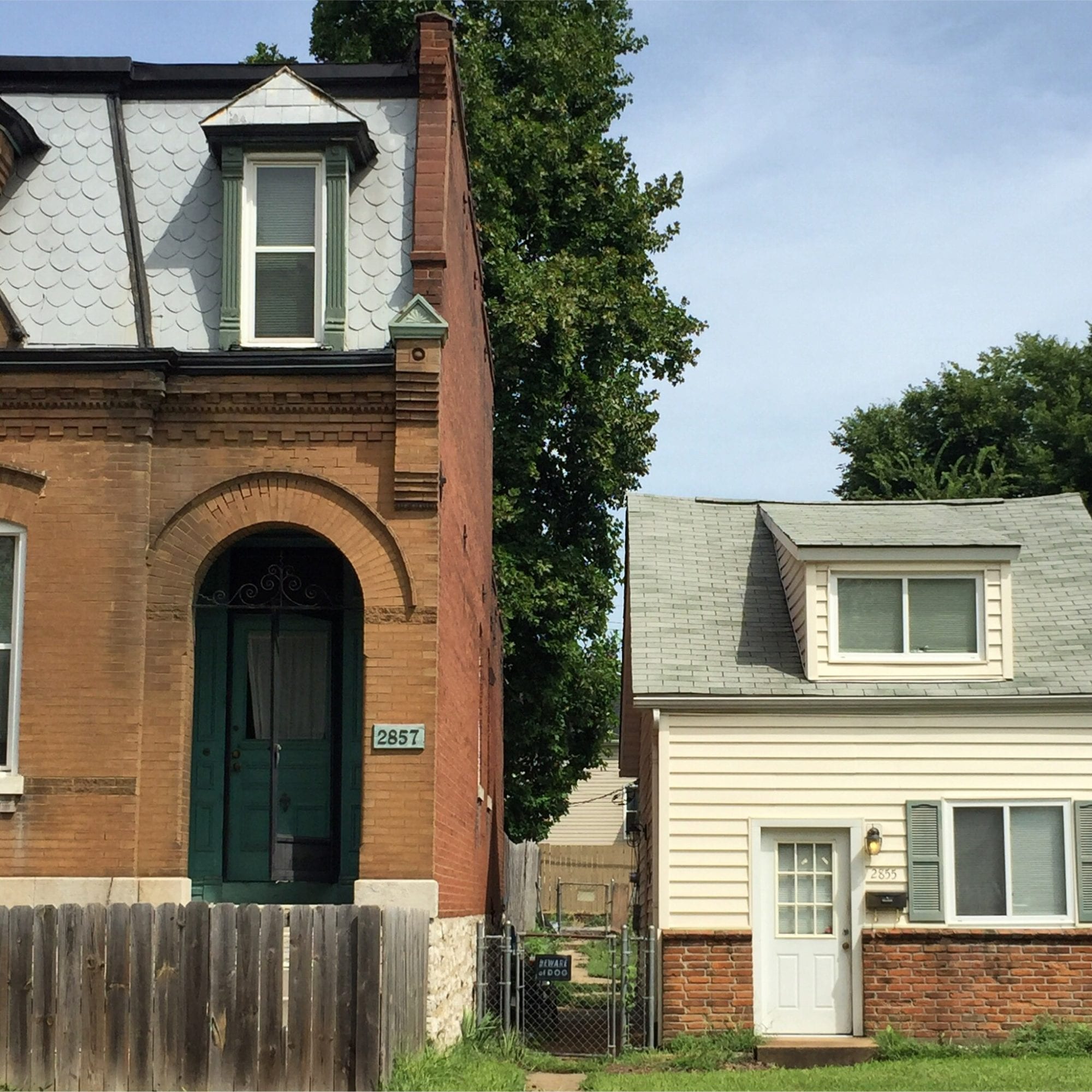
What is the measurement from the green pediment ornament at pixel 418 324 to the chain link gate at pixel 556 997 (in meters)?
6.34

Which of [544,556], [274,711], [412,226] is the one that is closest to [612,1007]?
[274,711]

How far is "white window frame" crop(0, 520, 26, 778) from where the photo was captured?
13273 millimetres

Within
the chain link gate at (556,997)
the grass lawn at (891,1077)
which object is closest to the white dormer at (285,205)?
the chain link gate at (556,997)

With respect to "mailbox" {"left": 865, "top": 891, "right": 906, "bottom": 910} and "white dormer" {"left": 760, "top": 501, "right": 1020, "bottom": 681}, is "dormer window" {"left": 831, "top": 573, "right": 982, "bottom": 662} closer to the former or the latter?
"white dormer" {"left": 760, "top": 501, "right": 1020, "bottom": 681}

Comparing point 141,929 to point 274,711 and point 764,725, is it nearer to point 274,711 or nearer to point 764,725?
point 274,711

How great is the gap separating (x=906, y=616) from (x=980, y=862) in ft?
9.43

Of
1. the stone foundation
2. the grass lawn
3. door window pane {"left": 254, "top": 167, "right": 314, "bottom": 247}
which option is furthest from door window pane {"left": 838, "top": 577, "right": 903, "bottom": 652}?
door window pane {"left": 254, "top": 167, "right": 314, "bottom": 247}

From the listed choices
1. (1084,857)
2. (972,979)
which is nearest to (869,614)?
(1084,857)

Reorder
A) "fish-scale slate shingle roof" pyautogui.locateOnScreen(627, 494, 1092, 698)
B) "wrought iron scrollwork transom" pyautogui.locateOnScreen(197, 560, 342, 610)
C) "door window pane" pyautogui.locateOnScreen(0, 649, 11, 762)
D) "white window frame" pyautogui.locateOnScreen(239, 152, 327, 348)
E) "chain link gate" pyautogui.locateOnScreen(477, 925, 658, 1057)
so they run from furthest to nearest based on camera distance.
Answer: "fish-scale slate shingle roof" pyautogui.locateOnScreen(627, 494, 1092, 698) < "chain link gate" pyautogui.locateOnScreen(477, 925, 658, 1057) < "wrought iron scrollwork transom" pyautogui.locateOnScreen(197, 560, 342, 610) < "white window frame" pyautogui.locateOnScreen(239, 152, 327, 348) < "door window pane" pyautogui.locateOnScreen(0, 649, 11, 762)

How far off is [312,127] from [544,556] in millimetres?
14501

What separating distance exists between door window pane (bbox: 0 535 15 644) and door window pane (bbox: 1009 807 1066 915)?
10.7m

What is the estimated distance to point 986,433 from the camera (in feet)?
145

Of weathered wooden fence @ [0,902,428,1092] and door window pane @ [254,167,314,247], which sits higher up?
door window pane @ [254,167,314,247]

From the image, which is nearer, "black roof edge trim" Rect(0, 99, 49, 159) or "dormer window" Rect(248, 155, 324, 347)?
"dormer window" Rect(248, 155, 324, 347)
